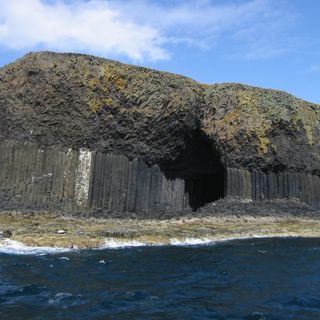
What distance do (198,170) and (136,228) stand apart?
11413mm

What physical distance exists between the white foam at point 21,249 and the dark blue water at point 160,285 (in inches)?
39.5

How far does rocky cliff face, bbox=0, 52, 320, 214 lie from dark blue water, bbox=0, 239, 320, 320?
9051 mm

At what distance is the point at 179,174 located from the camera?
34375 millimetres

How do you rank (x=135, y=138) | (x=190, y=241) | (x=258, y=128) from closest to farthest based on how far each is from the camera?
(x=190, y=241)
(x=135, y=138)
(x=258, y=128)

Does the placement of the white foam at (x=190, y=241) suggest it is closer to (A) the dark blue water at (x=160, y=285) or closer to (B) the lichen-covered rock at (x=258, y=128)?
(A) the dark blue water at (x=160, y=285)

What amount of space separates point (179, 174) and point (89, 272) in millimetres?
19453

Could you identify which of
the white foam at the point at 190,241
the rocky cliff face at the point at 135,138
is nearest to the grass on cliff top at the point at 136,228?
the white foam at the point at 190,241

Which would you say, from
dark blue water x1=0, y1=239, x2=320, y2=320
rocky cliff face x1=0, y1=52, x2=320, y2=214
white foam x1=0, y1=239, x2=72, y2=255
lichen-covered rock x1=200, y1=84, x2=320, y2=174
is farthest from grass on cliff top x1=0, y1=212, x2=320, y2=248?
lichen-covered rock x1=200, y1=84, x2=320, y2=174

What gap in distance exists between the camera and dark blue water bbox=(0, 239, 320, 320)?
1085 centimetres

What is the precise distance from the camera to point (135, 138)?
31.1m

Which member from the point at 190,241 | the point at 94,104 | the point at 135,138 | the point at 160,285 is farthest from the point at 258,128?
the point at 160,285

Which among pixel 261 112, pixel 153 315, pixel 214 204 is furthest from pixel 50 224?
pixel 261 112

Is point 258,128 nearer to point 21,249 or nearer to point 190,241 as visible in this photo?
point 190,241

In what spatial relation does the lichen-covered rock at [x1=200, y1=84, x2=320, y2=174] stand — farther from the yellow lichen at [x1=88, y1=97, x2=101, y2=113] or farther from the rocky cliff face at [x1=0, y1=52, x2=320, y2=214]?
the yellow lichen at [x1=88, y1=97, x2=101, y2=113]
